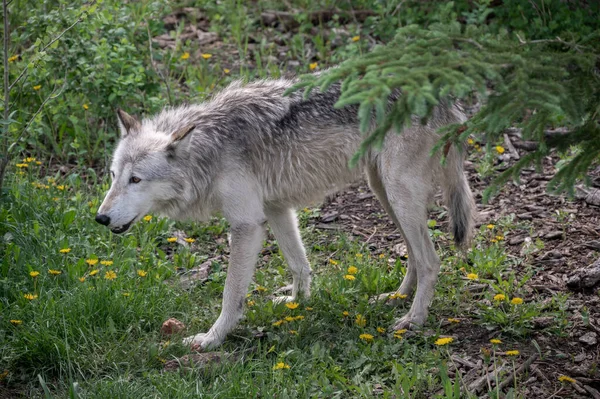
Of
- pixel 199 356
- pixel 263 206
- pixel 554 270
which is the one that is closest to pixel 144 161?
pixel 263 206

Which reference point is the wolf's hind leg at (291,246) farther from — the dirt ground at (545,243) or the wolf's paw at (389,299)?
the dirt ground at (545,243)

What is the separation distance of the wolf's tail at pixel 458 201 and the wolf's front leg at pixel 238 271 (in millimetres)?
1292

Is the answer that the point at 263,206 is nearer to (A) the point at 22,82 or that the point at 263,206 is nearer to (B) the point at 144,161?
(B) the point at 144,161

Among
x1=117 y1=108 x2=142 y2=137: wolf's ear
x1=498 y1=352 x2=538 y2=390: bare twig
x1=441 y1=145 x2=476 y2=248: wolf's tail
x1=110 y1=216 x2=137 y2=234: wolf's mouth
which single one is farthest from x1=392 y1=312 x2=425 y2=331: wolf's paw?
x1=117 y1=108 x2=142 y2=137: wolf's ear

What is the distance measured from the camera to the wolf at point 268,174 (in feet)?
16.5

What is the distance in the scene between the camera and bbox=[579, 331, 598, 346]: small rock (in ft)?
15.2

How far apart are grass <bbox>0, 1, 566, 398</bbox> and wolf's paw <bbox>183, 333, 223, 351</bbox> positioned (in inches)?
2.7

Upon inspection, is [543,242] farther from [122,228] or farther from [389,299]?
[122,228]

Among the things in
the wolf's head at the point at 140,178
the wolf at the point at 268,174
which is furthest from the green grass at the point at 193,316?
the wolf's head at the point at 140,178

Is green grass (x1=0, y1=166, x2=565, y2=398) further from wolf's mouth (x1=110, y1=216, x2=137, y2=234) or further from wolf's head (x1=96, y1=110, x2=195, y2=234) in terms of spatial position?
wolf's head (x1=96, y1=110, x2=195, y2=234)

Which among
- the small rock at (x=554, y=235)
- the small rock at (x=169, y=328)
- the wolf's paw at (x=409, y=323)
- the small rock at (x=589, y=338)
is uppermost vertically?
the small rock at (x=169, y=328)

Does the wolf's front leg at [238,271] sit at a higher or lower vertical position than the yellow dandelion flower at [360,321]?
higher

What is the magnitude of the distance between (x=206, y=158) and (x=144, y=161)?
16.4 inches

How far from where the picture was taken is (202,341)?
16.2 feet
